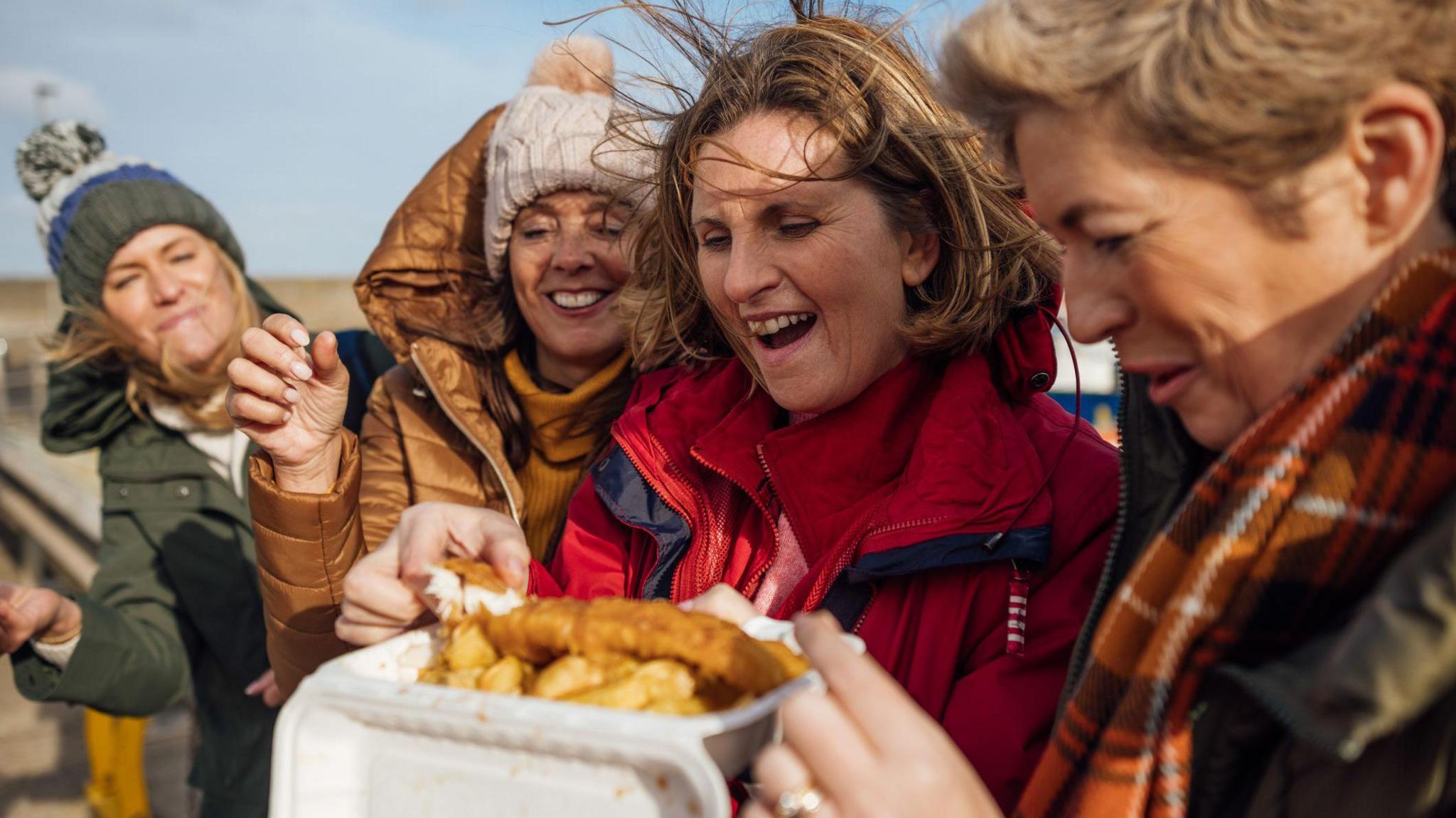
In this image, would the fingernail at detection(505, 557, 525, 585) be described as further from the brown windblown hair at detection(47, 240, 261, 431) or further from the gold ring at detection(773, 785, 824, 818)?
the brown windblown hair at detection(47, 240, 261, 431)

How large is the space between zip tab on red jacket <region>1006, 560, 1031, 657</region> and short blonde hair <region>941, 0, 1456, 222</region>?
0.74m

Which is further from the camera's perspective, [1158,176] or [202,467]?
[202,467]

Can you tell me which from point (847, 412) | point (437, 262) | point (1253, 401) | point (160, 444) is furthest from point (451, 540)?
point (160, 444)

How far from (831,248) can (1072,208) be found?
2.46ft

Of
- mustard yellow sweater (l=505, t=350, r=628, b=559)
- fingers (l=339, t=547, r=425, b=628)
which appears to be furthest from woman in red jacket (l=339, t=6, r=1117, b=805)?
mustard yellow sweater (l=505, t=350, r=628, b=559)

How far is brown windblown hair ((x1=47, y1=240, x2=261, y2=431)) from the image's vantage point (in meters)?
3.80

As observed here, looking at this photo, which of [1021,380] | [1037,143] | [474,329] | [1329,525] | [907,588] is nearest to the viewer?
[1329,525]

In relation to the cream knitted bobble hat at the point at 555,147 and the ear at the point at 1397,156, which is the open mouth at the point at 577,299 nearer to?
the cream knitted bobble hat at the point at 555,147

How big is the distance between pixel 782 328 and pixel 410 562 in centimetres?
85

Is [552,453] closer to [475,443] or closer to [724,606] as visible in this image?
[475,443]

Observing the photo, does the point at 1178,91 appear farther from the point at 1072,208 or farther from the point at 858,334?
the point at 858,334

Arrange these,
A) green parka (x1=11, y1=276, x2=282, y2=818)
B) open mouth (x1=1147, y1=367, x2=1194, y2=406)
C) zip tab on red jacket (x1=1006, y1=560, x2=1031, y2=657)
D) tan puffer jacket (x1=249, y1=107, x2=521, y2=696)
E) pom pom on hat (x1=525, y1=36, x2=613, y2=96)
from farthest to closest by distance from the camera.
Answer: green parka (x1=11, y1=276, x2=282, y2=818)
pom pom on hat (x1=525, y1=36, x2=613, y2=96)
tan puffer jacket (x1=249, y1=107, x2=521, y2=696)
zip tab on red jacket (x1=1006, y1=560, x2=1031, y2=657)
open mouth (x1=1147, y1=367, x2=1194, y2=406)

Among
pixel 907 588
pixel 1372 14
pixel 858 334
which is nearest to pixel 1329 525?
pixel 1372 14

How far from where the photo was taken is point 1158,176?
129cm
